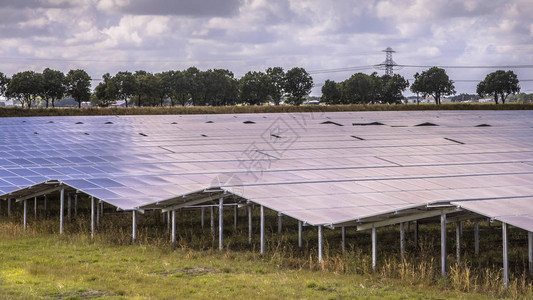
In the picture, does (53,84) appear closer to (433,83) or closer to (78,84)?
(78,84)

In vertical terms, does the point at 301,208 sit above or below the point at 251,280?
above

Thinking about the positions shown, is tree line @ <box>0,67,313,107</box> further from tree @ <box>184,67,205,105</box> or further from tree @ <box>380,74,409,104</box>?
tree @ <box>380,74,409,104</box>

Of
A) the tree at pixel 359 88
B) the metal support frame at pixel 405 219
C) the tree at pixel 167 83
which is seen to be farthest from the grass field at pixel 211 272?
the tree at pixel 359 88

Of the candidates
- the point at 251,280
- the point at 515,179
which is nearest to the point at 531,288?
the point at 251,280

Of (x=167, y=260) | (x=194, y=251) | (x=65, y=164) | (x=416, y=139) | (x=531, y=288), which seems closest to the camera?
(x=531, y=288)

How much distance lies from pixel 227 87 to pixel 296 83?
19.5m

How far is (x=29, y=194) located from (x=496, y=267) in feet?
81.1

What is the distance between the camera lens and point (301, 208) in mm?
28688

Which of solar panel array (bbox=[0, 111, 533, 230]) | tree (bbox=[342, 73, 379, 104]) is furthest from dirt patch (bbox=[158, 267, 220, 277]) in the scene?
tree (bbox=[342, 73, 379, 104])

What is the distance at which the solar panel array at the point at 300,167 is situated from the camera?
29.8 meters

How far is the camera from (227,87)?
18638 cm

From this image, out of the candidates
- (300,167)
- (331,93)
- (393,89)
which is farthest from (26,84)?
(300,167)

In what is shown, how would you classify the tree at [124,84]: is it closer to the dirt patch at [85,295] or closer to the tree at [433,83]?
the tree at [433,83]

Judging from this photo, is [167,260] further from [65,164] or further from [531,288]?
[65,164]
